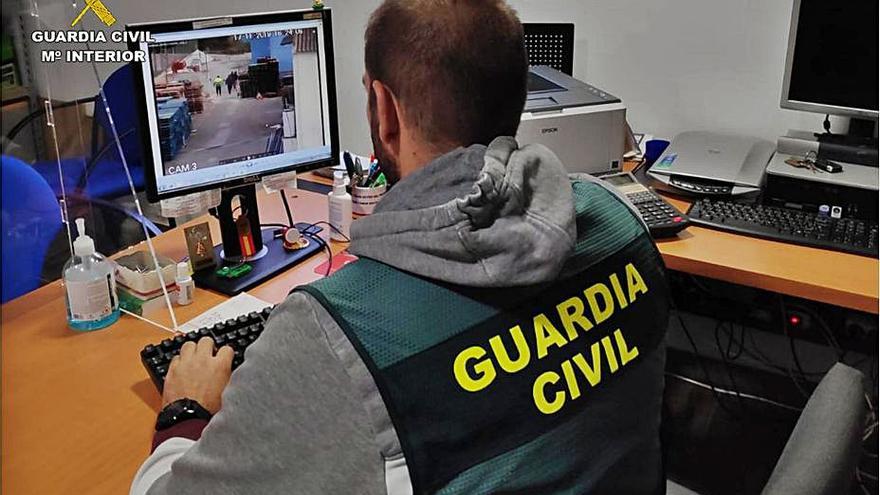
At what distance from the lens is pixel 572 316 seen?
88 cm

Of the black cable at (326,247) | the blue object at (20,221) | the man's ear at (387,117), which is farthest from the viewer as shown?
the black cable at (326,247)

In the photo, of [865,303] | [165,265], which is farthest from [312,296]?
[865,303]

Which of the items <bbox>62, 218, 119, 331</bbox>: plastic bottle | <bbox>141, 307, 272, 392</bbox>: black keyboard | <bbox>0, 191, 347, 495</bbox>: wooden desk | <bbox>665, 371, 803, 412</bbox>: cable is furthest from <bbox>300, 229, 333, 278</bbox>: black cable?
<bbox>665, 371, 803, 412</bbox>: cable

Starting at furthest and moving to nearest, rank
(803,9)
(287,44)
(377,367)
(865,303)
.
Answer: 1. (803,9)
2. (287,44)
3. (865,303)
4. (377,367)

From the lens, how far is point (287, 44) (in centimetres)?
161

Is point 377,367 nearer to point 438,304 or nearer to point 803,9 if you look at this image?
point 438,304

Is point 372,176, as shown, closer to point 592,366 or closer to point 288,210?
point 288,210

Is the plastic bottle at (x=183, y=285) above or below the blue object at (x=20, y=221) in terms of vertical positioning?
below

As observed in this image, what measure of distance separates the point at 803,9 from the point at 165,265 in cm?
160

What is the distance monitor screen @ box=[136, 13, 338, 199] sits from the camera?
1.45 metres

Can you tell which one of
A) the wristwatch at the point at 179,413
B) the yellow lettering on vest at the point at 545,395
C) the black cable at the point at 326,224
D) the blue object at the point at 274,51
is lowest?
the wristwatch at the point at 179,413

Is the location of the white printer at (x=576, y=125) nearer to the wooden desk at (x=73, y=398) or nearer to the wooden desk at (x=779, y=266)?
the wooden desk at (x=779, y=266)

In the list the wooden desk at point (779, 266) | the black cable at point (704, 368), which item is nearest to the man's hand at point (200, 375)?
the wooden desk at point (779, 266)

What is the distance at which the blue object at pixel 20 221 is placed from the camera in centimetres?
66
